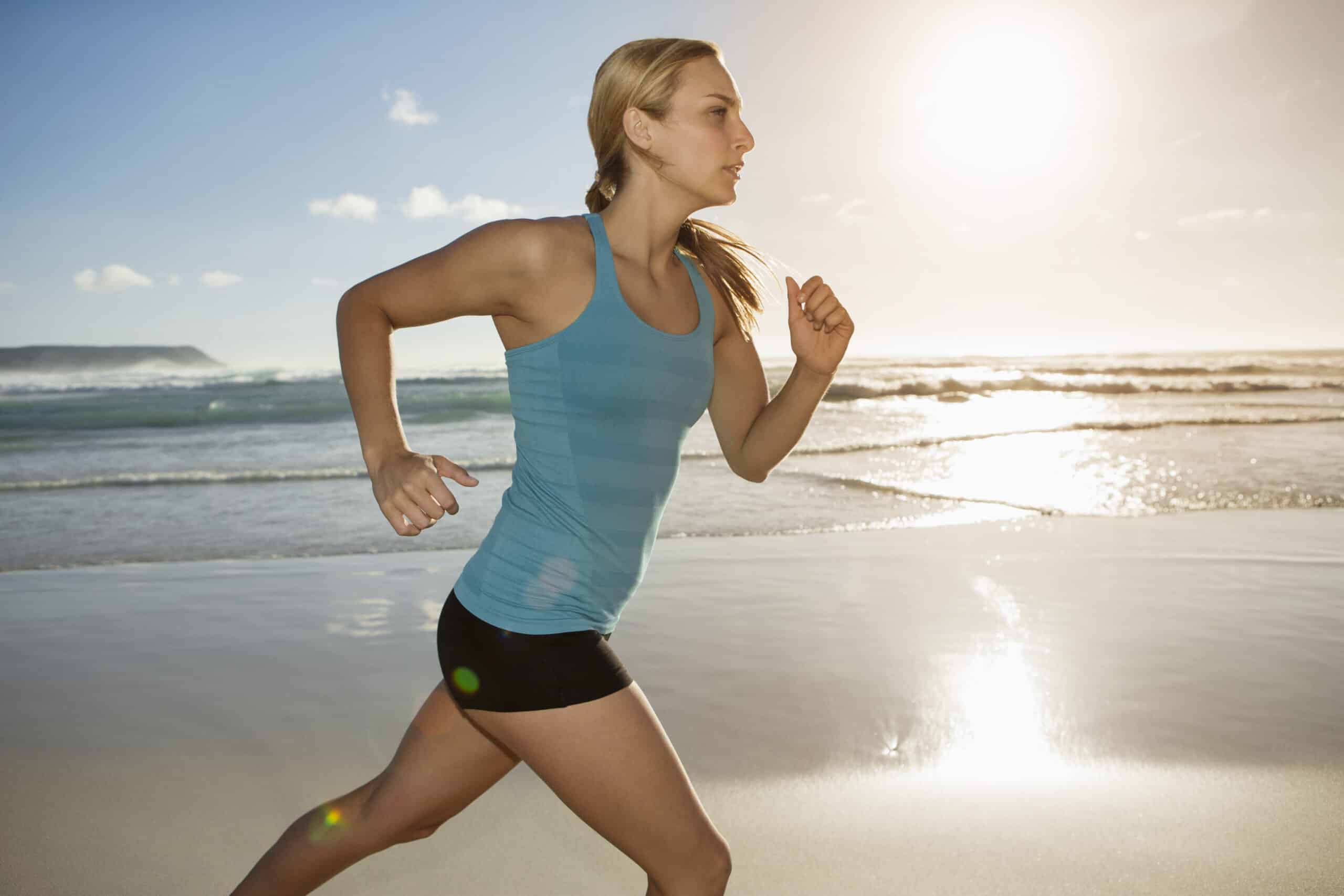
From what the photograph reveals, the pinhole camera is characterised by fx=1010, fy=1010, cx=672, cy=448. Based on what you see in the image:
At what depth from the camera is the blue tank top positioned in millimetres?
1631

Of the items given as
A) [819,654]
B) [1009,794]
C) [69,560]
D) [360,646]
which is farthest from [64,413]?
[1009,794]

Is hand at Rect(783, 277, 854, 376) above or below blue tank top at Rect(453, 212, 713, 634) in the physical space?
above

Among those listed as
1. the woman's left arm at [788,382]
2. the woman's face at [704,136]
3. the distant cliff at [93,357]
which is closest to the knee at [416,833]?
the woman's left arm at [788,382]

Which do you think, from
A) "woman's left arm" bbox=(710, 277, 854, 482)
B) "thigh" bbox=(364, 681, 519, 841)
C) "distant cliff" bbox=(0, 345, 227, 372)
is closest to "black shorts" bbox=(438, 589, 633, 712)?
"thigh" bbox=(364, 681, 519, 841)

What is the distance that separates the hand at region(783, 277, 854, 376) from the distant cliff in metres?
35.8

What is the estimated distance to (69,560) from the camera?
7.14 meters

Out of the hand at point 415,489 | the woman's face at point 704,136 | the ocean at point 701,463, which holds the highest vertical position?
the woman's face at point 704,136

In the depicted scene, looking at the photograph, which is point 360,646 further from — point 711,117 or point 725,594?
point 711,117

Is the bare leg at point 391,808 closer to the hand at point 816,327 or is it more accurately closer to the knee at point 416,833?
the knee at point 416,833

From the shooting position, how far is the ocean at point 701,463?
8195 mm

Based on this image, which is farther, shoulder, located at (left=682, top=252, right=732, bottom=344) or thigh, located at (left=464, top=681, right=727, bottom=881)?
shoulder, located at (left=682, top=252, right=732, bottom=344)

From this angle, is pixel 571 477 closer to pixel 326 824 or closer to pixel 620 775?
pixel 620 775

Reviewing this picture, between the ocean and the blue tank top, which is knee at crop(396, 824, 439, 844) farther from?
the ocean

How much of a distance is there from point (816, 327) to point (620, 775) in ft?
3.21
